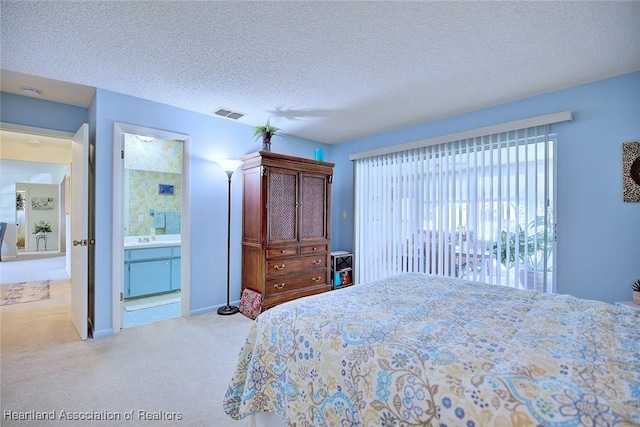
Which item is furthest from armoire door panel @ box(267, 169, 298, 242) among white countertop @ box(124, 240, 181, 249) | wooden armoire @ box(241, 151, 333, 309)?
white countertop @ box(124, 240, 181, 249)

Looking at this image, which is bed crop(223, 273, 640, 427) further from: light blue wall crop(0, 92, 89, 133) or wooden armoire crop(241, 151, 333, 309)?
light blue wall crop(0, 92, 89, 133)

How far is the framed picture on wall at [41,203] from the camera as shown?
27.2 ft

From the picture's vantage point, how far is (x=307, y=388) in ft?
3.91

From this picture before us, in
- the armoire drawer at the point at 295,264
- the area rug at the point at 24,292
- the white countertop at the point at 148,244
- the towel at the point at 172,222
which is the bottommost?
the area rug at the point at 24,292

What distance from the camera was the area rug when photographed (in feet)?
13.1

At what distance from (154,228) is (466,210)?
4613 mm

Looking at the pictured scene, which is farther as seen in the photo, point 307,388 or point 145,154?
point 145,154

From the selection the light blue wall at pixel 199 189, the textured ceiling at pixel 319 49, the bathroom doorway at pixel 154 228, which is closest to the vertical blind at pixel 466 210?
the textured ceiling at pixel 319 49

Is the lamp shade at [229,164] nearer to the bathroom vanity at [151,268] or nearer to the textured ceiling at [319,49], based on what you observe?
the textured ceiling at [319,49]

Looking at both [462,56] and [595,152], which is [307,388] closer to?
[462,56]

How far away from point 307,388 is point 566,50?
2.83 m

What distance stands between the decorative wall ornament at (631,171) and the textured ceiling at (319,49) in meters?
0.65

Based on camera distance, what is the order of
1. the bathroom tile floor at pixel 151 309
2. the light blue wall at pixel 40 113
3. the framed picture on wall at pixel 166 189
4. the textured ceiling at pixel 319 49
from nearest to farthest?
the textured ceiling at pixel 319 49 → the light blue wall at pixel 40 113 → the bathroom tile floor at pixel 151 309 → the framed picture on wall at pixel 166 189

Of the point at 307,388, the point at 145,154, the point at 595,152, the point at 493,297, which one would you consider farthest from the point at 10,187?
the point at 595,152
